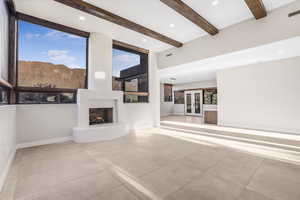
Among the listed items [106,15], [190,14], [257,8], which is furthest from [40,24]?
[257,8]

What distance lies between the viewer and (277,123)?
4.93 m

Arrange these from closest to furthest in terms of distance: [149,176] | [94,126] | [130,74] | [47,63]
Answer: [149,176]
[47,63]
[94,126]
[130,74]

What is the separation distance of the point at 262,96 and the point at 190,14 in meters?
4.43

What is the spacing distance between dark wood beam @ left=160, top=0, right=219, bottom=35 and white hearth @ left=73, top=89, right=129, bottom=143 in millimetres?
3040

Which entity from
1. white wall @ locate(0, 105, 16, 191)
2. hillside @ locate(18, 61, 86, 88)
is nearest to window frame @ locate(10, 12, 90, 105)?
hillside @ locate(18, 61, 86, 88)

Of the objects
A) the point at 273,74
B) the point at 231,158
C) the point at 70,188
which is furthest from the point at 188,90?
the point at 70,188

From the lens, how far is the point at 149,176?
6.49 ft

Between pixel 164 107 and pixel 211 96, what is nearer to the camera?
pixel 211 96

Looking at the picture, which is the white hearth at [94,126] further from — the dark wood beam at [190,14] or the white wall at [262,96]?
the white wall at [262,96]

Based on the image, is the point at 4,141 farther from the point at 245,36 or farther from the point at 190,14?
the point at 245,36

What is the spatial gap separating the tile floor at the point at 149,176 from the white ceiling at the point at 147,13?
3.41 m

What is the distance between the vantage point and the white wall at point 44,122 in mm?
3336

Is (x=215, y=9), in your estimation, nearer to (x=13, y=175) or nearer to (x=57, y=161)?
(x=57, y=161)

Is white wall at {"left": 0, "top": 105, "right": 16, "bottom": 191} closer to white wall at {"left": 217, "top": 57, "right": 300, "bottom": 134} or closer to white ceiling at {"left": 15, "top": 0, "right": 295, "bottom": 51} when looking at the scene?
white ceiling at {"left": 15, "top": 0, "right": 295, "bottom": 51}
